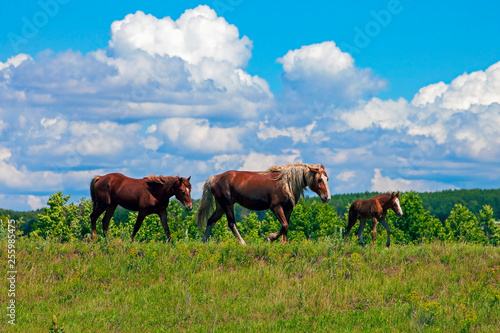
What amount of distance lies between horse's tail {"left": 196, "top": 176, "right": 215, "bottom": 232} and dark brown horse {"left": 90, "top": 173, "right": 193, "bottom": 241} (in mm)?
563

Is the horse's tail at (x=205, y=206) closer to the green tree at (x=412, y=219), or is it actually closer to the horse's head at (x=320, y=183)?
the horse's head at (x=320, y=183)

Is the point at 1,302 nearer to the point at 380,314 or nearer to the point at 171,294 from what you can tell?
the point at 171,294

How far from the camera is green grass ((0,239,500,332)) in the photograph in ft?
37.6

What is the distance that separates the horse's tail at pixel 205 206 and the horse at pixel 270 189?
260 millimetres

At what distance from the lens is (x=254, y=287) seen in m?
13.2

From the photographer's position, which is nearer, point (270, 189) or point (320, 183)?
point (320, 183)

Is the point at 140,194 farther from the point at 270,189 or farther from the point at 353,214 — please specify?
the point at 353,214

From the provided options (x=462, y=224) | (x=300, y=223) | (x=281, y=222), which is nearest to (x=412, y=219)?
(x=462, y=224)

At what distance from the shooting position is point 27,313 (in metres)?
11.7

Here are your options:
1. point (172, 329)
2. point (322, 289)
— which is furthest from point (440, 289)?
point (172, 329)

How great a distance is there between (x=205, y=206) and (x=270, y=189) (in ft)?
8.43

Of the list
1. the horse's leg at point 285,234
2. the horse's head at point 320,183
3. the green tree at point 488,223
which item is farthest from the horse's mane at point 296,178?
the green tree at point 488,223

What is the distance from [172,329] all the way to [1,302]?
14.9 ft

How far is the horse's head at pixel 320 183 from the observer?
1667cm
